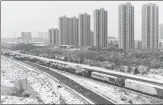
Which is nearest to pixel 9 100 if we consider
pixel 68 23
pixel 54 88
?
pixel 54 88

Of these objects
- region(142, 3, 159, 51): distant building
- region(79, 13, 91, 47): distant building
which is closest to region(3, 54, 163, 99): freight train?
region(142, 3, 159, 51): distant building

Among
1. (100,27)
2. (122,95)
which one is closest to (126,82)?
(122,95)

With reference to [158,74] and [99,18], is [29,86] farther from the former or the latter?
[99,18]

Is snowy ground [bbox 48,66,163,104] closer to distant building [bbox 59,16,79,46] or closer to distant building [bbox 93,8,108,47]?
distant building [bbox 93,8,108,47]

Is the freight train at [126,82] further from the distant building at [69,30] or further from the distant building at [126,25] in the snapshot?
the distant building at [69,30]

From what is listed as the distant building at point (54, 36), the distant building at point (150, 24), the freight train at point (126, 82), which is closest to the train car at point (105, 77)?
the freight train at point (126, 82)

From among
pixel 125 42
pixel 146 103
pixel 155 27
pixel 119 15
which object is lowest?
pixel 146 103

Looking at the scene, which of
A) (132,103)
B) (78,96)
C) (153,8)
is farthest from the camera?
(153,8)
